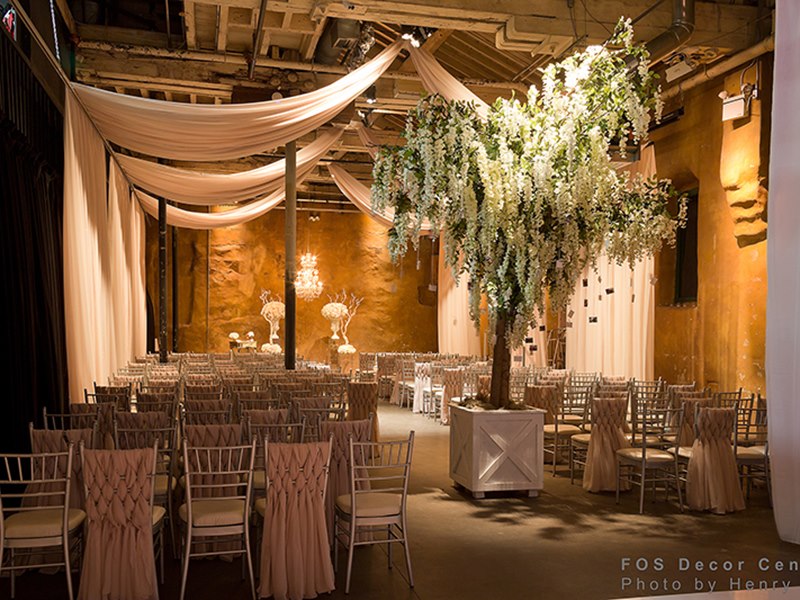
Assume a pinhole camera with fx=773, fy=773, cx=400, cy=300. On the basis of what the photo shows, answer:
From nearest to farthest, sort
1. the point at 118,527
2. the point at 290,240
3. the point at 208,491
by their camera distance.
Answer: the point at 118,527 < the point at 208,491 < the point at 290,240

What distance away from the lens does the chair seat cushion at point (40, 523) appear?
13.0ft

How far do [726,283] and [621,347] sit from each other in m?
2.29

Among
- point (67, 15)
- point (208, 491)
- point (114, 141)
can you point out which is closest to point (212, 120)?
point (114, 141)

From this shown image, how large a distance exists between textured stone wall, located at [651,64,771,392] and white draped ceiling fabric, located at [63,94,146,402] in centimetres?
816

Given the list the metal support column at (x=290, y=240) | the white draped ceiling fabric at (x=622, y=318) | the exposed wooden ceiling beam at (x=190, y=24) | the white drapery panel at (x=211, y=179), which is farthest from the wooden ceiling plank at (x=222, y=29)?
the white draped ceiling fabric at (x=622, y=318)

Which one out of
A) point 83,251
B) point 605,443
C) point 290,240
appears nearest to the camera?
point 605,443

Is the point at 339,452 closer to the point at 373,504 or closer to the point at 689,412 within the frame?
the point at 373,504

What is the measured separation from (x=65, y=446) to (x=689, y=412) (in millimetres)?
5376

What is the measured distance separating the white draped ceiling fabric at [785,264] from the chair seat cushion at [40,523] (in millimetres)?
4072

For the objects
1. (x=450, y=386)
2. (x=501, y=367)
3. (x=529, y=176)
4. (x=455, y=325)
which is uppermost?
(x=529, y=176)

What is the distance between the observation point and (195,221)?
50.4ft

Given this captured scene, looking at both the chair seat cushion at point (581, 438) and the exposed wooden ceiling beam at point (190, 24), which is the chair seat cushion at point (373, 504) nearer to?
the chair seat cushion at point (581, 438)

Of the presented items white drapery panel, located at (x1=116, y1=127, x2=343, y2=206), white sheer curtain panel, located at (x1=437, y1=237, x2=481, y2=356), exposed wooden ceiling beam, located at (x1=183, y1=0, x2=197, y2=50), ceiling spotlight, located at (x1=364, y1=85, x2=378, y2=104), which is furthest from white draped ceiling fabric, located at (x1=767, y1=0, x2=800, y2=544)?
white sheer curtain panel, located at (x1=437, y1=237, x2=481, y2=356)

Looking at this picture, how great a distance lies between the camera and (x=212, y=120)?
25.8 ft
